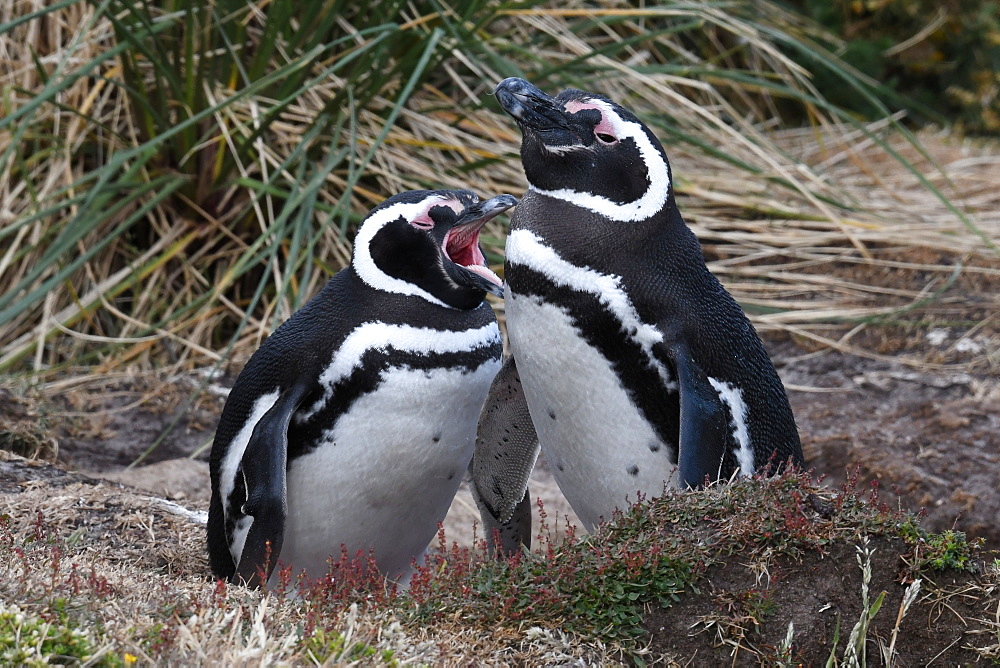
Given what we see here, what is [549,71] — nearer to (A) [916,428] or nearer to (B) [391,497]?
(A) [916,428]

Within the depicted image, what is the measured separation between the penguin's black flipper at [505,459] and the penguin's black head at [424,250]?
25cm

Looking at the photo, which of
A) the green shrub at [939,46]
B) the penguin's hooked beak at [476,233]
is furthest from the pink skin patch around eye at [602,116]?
the green shrub at [939,46]

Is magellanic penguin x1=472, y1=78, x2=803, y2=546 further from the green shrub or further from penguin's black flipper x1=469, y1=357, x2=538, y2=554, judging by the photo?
the green shrub

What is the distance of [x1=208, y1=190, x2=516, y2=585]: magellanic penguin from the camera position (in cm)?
298

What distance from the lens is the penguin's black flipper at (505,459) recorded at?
3.17m

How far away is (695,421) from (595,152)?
0.71 m

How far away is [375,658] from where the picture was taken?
79.9 inches

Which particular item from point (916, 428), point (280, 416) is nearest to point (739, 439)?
point (280, 416)

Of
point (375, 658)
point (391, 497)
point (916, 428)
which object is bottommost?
point (916, 428)

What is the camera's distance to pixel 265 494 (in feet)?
9.50

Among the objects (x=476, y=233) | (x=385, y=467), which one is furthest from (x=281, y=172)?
(x=385, y=467)

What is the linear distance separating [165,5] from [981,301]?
400 cm

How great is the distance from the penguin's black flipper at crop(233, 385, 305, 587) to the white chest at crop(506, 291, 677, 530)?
2.07 ft

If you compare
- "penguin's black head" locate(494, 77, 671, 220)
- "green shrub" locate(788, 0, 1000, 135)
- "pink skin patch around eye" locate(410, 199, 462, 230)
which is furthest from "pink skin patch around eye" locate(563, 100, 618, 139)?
"green shrub" locate(788, 0, 1000, 135)
